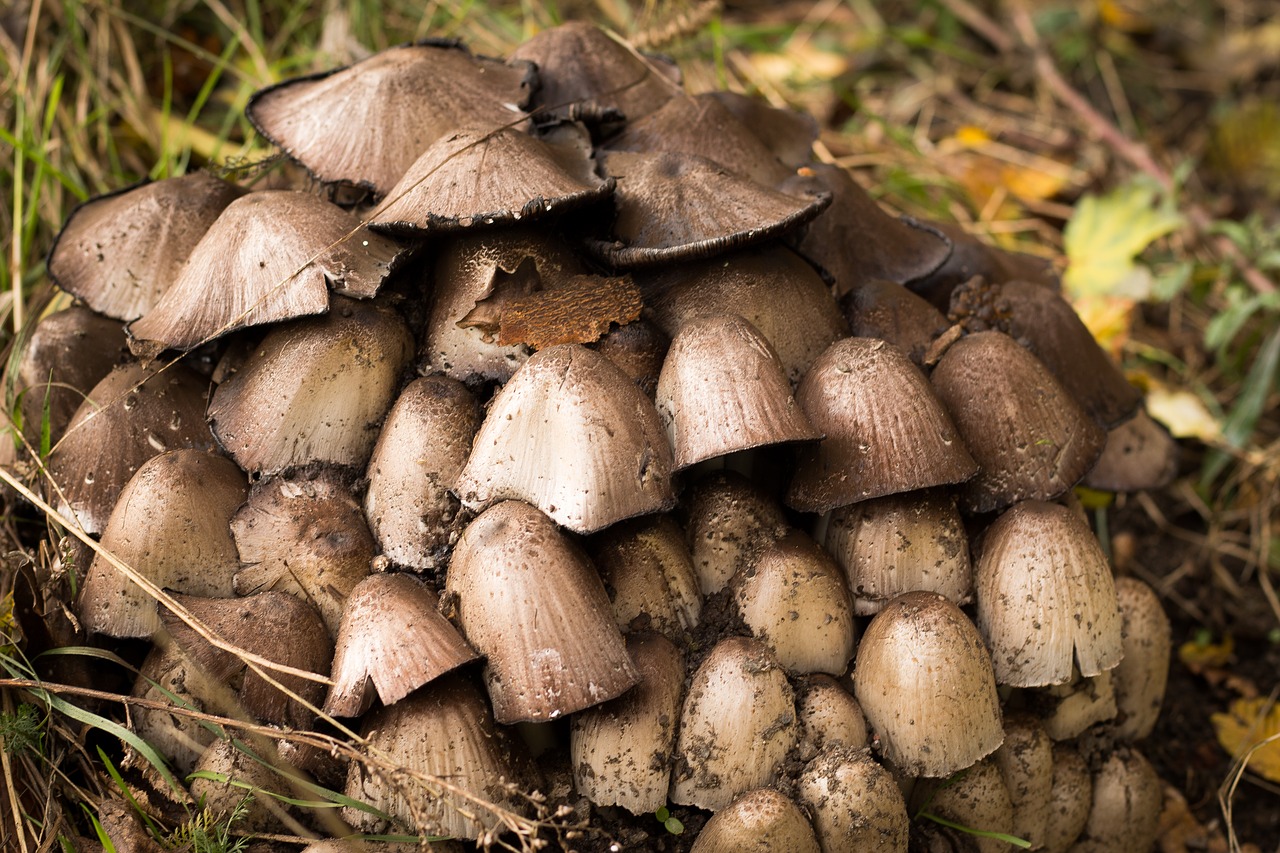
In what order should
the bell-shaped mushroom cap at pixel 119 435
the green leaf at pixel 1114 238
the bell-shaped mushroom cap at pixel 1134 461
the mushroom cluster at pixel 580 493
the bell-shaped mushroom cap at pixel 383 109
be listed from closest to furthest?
the mushroom cluster at pixel 580 493, the bell-shaped mushroom cap at pixel 119 435, the bell-shaped mushroom cap at pixel 383 109, the bell-shaped mushroom cap at pixel 1134 461, the green leaf at pixel 1114 238

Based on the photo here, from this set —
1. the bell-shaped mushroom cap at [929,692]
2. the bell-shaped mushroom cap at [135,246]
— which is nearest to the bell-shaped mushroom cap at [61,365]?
the bell-shaped mushroom cap at [135,246]

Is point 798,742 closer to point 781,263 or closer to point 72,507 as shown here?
point 781,263

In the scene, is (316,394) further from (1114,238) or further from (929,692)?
(1114,238)

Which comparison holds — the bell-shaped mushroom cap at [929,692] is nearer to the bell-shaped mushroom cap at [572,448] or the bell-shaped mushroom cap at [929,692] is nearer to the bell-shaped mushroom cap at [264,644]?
the bell-shaped mushroom cap at [572,448]

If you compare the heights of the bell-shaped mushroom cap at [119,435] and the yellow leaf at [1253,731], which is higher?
the bell-shaped mushroom cap at [119,435]

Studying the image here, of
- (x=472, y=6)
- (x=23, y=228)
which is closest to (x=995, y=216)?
(x=472, y=6)

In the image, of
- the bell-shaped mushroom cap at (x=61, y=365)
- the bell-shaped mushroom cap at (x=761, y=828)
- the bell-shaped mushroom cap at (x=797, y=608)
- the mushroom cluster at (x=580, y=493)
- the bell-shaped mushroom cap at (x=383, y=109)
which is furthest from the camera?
the bell-shaped mushroom cap at (x=61, y=365)
